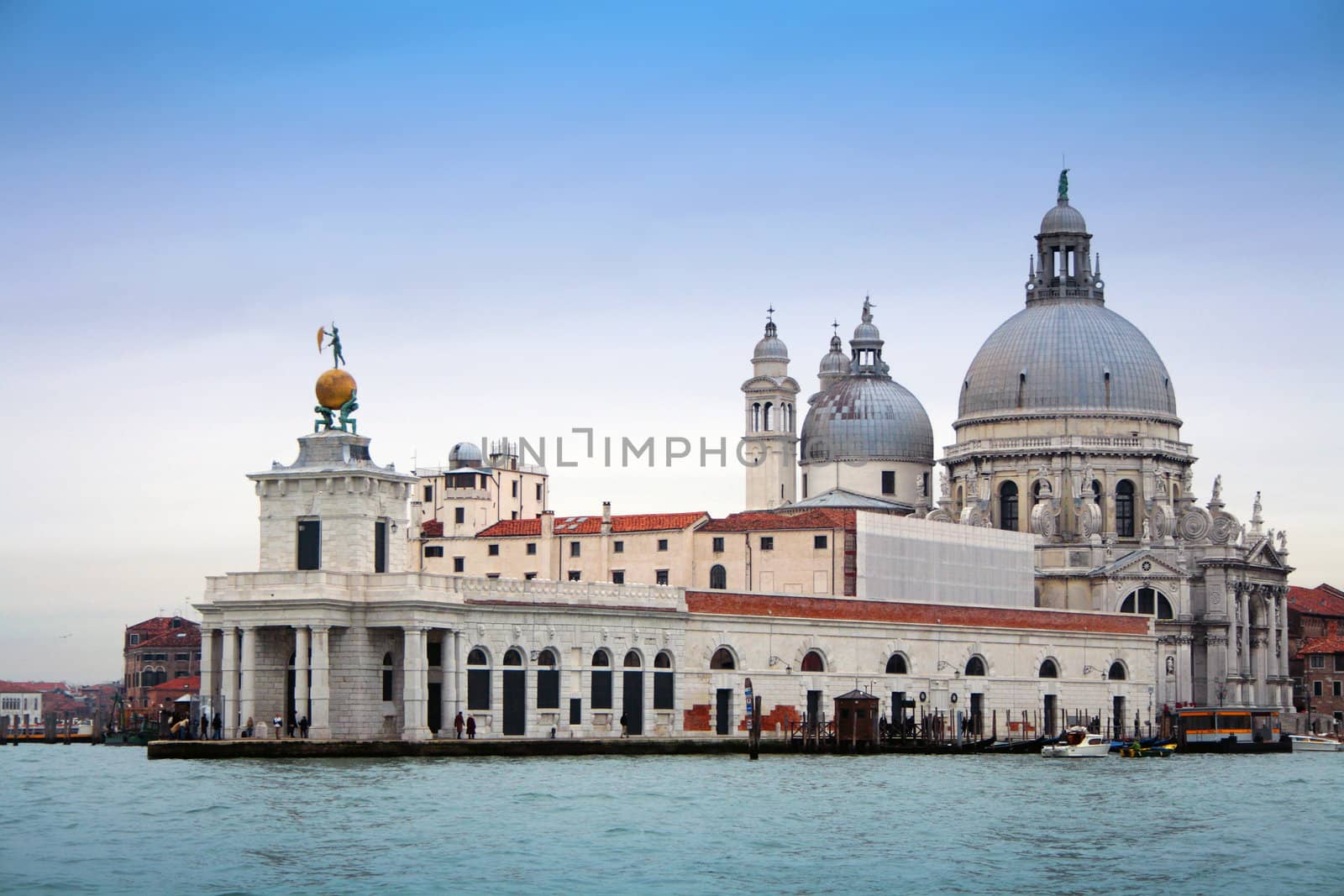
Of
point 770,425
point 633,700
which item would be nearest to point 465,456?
point 770,425

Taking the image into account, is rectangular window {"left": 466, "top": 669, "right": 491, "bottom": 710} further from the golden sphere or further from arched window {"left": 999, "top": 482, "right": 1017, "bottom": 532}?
arched window {"left": 999, "top": 482, "right": 1017, "bottom": 532}

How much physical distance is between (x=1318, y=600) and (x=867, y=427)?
95.9 feet

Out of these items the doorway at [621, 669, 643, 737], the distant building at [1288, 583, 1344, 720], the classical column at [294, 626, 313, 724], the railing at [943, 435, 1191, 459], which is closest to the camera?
the classical column at [294, 626, 313, 724]

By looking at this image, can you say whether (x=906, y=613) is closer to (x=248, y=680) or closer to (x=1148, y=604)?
(x=1148, y=604)

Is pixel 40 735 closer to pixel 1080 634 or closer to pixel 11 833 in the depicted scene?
pixel 1080 634

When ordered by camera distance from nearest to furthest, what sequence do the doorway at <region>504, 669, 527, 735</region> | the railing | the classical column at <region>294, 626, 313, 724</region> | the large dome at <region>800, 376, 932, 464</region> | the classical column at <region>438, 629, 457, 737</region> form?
1. the classical column at <region>294, 626, 313, 724</region>
2. the classical column at <region>438, 629, 457, 737</region>
3. the doorway at <region>504, 669, 527, 735</region>
4. the railing
5. the large dome at <region>800, 376, 932, 464</region>

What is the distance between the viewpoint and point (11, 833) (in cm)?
3828

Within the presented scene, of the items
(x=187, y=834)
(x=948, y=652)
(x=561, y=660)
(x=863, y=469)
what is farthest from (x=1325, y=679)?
(x=187, y=834)

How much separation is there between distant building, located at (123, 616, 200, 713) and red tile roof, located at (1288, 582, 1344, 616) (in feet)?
160

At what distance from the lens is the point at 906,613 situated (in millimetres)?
71812

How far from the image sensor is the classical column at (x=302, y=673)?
56.0m

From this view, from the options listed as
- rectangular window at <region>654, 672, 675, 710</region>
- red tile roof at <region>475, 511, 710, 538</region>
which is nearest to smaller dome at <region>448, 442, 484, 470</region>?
red tile roof at <region>475, 511, 710, 538</region>

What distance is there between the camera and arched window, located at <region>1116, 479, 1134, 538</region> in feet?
295

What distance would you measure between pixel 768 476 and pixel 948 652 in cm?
2115
